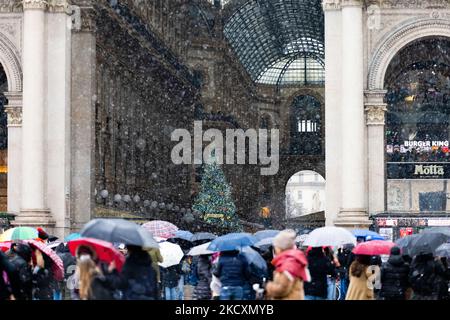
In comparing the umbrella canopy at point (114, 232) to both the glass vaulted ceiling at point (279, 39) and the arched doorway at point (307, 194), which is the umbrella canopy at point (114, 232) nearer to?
the glass vaulted ceiling at point (279, 39)

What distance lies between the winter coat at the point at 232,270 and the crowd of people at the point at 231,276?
2 cm

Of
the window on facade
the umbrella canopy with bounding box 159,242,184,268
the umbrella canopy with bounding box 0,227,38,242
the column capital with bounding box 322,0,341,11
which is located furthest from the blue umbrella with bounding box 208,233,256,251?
the window on facade

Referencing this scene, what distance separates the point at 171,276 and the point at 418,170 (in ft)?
Answer: 58.4

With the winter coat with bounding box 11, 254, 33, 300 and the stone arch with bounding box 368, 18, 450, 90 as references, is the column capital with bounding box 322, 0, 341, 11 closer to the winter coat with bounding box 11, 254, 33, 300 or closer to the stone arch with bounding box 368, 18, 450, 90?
the stone arch with bounding box 368, 18, 450, 90

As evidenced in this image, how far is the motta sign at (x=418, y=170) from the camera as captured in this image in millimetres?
41031

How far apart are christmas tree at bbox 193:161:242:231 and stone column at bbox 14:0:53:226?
24.1 meters

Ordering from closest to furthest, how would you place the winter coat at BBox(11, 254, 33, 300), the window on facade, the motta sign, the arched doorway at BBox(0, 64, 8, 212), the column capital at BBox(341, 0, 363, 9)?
1. the winter coat at BBox(11, 254, 33, 300)
2. the column capital at BBox(341, 0, 363, 9)
3. the motta sign
4. the arched doorway at BBox(0, 64, 8, 212)
5. the window on facade

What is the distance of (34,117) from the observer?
39.2m

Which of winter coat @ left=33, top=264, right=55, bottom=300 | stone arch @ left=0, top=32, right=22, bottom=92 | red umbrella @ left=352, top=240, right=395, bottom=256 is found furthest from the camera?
stone arch @ left=0, top=32, right=22, bottom=92

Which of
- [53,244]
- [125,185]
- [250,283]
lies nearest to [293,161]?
[125,185]

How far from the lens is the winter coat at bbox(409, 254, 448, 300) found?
1841cm

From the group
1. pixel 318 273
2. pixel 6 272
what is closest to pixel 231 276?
pixel 318 273

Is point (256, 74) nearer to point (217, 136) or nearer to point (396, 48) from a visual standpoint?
point (217, 136)
